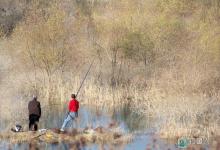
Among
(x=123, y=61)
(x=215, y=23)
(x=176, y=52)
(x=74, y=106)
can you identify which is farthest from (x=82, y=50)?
(x=74, y=106)

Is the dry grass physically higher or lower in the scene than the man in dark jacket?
lower

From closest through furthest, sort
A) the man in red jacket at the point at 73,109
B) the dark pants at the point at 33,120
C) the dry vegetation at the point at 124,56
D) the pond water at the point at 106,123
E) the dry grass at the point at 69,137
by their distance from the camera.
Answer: the pond water at the point at 106,123 < the dry grass at the point at 69,137 < the man in red jacket at the point at 73,109 < the dark pants at the point at 33,120 < the dry vegetation at the point at 124,56

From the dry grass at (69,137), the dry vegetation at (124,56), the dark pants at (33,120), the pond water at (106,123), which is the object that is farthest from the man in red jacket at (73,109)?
the dry vegetation at (124,56)

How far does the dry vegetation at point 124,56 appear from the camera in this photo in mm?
31406

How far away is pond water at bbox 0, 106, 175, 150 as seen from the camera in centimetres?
2423

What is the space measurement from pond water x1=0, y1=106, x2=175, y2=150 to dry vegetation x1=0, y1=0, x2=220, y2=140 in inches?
23.7

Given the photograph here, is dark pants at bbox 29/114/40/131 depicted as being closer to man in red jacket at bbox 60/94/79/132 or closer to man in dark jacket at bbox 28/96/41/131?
man in dark jacket at bbox 28/96/41/131

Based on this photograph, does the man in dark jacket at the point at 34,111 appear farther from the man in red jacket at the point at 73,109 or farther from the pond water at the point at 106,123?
the pond water at the point at 106,123

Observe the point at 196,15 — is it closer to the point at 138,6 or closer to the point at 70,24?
the point at 138,6

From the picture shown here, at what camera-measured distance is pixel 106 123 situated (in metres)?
28.1

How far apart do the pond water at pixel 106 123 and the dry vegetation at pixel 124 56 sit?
60 centimetres

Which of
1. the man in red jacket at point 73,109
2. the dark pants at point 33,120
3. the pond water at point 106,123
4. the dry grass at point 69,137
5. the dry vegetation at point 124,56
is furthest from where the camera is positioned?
the dry vegetation at point 124,56

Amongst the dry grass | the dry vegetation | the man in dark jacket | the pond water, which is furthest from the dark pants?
the dry vegetation

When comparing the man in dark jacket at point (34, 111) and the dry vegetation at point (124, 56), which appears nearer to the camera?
the man in dark jacket at point (34, 111)
